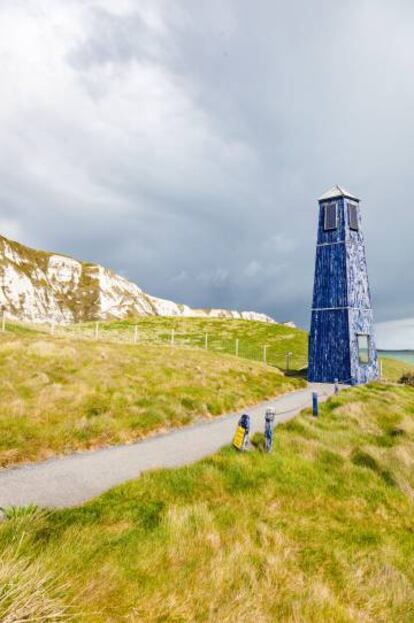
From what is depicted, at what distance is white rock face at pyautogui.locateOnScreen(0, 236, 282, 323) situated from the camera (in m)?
141

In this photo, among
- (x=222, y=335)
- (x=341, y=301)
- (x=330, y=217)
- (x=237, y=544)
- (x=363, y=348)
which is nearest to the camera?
(x=237, y=544)

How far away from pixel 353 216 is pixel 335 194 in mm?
2482

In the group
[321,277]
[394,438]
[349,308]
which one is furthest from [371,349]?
[394,438]

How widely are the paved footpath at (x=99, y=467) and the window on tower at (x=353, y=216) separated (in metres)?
24.5

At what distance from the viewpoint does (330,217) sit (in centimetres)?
3300

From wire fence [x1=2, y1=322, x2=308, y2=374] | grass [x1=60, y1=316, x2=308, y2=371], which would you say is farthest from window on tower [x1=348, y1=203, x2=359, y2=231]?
grass [x1=60, y1=316, x2=308, y2=371]

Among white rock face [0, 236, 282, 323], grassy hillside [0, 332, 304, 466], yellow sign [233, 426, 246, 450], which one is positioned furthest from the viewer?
white rock face [0, 236, 282, 323]

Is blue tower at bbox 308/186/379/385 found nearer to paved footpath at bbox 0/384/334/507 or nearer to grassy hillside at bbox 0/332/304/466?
grassy hillside at bbox 0/332/304/466

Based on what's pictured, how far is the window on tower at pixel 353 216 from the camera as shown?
107 feet

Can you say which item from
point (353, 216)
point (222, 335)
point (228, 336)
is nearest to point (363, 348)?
point (353, 216)

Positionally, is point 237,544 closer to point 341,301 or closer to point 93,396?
point 93,396

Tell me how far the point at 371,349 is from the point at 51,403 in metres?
27.9

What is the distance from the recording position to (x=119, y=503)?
23.6ft

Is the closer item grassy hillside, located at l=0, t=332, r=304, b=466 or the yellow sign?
grassy hillside, located at l=0, t=332, r=304, b=466
